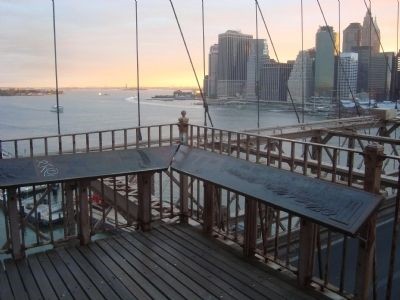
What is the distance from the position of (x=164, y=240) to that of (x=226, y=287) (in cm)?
128

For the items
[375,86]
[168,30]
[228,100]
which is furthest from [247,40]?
[168,30]

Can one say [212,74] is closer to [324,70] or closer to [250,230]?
[324,70]

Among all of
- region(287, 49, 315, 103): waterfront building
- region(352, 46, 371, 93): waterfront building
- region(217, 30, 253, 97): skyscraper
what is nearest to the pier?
region(217, 30, 253, 97): skyscraper

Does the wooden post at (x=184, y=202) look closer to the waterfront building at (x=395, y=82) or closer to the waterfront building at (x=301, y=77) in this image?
the waterfront building at (x=301, y=77)

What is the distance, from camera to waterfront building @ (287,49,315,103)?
60.2ft

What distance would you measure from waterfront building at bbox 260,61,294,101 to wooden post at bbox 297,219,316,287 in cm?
1590

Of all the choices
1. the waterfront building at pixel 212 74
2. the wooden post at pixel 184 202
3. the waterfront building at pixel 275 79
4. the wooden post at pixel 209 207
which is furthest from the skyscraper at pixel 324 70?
the wooden post at pixel 209 207

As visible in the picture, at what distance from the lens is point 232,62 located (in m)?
17.7

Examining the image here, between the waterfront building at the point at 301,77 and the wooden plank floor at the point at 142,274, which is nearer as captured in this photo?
the wooden plank floor at the point at 142,274

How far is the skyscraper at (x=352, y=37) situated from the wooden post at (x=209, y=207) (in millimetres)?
22750

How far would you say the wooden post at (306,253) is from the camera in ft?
11.4

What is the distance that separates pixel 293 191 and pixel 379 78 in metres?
19.6

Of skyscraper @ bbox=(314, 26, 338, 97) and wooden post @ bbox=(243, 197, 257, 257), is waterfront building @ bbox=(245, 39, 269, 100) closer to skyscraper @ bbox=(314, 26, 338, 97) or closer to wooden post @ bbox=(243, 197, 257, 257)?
skyscraper @ bbox=(314, 26, 338, 97)

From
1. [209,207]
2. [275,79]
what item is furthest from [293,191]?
[275,79]
